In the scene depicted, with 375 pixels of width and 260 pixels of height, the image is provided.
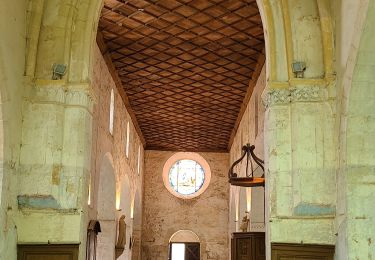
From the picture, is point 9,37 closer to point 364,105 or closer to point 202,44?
point 364,105

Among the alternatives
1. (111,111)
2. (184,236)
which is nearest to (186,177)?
(184,236)

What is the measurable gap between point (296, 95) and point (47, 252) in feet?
12.2

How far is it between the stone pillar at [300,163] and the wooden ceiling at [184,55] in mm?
3351

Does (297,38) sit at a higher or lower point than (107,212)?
higher

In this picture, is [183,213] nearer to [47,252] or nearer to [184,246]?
[184,246]

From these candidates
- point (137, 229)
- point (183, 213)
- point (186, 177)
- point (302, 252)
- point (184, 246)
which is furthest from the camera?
point (186, 177)

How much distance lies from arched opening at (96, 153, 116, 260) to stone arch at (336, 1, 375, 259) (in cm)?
829

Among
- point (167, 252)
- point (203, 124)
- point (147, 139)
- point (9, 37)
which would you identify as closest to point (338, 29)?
point (9, 37)

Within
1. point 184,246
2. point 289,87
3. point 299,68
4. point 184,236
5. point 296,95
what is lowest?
point 184,246

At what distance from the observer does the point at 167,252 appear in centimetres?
2339

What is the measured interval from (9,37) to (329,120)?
4108mm

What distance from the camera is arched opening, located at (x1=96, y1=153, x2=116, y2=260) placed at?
14.1 m

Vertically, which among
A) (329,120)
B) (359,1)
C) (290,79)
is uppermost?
(359,1)

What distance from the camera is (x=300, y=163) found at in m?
7.20
